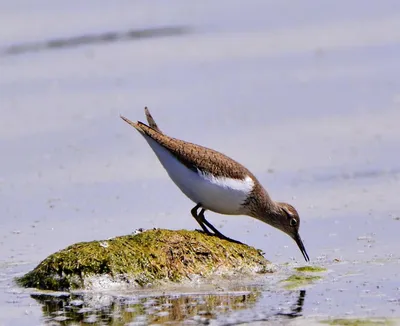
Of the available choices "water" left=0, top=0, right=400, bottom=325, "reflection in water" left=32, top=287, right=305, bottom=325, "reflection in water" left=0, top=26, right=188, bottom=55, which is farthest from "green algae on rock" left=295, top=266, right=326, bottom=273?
"reflection in water" left=0, top=26, right=188, bottom=55

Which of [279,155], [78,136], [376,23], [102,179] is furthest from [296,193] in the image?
[376,23]

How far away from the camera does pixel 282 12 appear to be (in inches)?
928

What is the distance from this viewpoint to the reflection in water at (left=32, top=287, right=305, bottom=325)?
387 inches

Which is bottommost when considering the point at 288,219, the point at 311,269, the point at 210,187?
the point at 311,269

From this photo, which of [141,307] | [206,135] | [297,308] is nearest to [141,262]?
[141,307]

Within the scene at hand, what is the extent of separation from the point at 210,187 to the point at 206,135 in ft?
14.3

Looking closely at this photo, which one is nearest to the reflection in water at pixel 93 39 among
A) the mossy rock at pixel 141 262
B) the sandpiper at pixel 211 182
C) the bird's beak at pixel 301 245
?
the sandpiper at pixel 211 182

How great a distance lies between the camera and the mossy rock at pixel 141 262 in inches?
428

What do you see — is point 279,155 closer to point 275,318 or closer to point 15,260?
point 15,260

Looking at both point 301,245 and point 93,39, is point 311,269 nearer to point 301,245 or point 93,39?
point 301,245

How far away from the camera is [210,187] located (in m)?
12.1

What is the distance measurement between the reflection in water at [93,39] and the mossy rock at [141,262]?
10.5 meters

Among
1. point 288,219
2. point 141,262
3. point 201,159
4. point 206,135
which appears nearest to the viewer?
point 141,262

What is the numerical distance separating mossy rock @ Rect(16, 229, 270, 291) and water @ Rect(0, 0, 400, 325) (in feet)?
0.93
